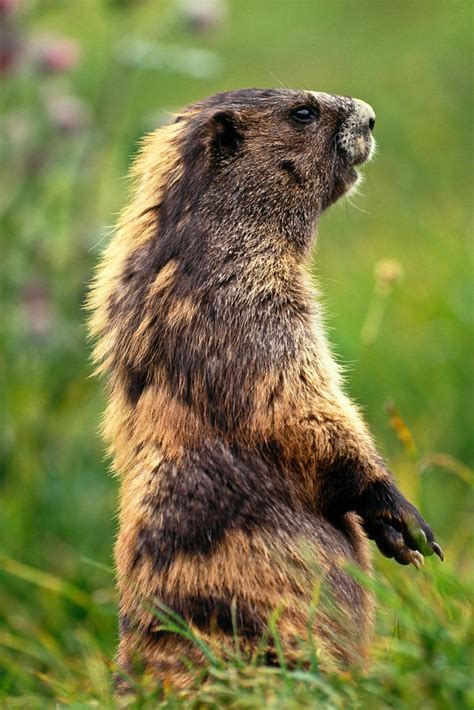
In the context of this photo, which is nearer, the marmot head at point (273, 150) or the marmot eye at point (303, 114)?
the marmot head at point (273, 150)

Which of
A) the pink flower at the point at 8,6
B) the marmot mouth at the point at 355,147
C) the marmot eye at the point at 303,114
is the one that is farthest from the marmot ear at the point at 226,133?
the pink flower at the point at 8,6

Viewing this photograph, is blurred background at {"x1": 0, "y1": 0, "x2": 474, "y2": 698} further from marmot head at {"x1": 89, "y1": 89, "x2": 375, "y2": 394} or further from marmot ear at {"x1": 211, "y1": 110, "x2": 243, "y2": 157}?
marmot ear at {"x1": 211, "y1": 110, "x2": 243, "y2": 157}

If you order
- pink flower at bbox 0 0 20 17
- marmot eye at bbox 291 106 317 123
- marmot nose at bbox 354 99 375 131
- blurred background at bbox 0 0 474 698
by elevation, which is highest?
pink flower at bbox 0 0 20 17

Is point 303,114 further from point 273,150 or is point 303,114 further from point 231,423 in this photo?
point 231,423

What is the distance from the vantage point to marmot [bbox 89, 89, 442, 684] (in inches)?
131

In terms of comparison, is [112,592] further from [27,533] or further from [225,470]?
[225,470]

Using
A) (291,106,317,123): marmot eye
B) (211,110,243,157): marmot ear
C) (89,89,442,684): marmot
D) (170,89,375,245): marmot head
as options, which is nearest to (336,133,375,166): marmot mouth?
(170,89,375,245): marmot head

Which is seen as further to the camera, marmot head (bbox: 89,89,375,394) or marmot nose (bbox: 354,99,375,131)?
marmot nose (bbox: 354,99,375,131)

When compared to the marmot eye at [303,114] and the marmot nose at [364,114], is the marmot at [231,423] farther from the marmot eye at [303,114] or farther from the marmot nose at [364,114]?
the marmot nose at [364,114]

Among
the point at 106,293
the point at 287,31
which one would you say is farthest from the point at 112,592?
the point at 287,31

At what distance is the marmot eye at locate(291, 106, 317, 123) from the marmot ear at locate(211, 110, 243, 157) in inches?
8.8

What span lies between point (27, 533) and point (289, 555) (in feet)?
9.27

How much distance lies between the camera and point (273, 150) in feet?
13.0

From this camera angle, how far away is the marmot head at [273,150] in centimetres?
381
